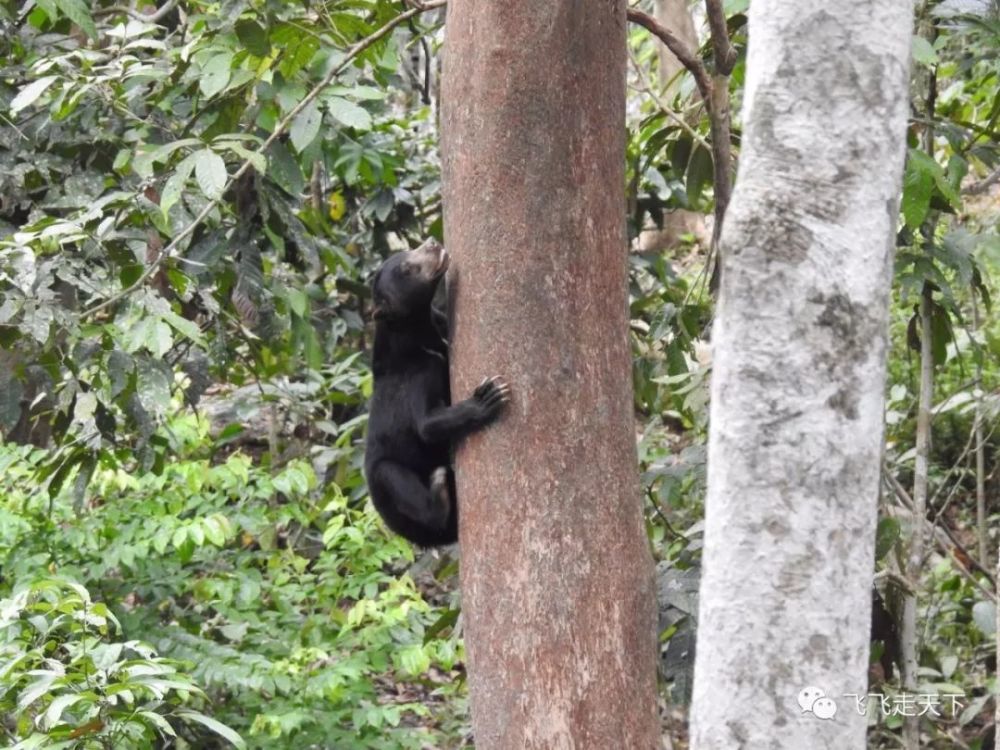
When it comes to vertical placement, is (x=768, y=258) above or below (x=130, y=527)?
above

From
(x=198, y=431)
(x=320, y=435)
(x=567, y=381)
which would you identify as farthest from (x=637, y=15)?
(x=320, y=435)

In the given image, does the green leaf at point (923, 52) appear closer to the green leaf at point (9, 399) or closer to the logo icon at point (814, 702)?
the logo icon at point (814, 702)

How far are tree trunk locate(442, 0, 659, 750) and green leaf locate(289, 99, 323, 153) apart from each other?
93 centimetres

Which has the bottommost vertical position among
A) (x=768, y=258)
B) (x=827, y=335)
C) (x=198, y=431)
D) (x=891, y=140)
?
(x=198, y=431)

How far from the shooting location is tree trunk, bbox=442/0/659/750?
284cm

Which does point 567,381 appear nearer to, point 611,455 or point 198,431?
point 611,455

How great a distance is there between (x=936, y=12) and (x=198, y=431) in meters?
3.72

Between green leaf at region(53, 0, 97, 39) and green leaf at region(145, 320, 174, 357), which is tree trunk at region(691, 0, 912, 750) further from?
green leaf at region(53, 0, 97, 39)

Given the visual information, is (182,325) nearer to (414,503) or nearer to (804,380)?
(414,503)

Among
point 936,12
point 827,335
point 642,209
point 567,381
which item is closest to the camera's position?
point 827,335

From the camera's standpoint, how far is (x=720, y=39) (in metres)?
3.49

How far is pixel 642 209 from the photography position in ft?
20.5

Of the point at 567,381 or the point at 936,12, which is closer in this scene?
the point at 567,381

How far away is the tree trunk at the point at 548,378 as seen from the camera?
284 cm
